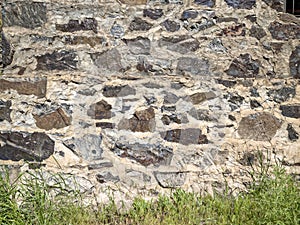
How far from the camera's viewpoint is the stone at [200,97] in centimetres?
407

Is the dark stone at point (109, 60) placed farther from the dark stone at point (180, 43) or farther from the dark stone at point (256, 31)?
the dark stone at point (256, 31)

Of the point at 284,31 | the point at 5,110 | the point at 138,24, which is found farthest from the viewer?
the point at 284,31

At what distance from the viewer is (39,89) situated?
3.93 metres

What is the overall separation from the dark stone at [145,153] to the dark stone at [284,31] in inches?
51.2

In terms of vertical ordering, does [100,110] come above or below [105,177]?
above

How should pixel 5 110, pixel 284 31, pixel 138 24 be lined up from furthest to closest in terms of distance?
pixel 284 31, pixel 138 24, pixel 5 110

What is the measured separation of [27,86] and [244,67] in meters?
1.77

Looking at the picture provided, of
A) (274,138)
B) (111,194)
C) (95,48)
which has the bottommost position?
(111,194)

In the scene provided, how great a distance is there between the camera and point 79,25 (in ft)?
13.1

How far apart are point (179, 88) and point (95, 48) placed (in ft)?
2.47

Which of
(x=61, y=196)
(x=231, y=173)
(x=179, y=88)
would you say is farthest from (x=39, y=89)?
(x=231, y=173)

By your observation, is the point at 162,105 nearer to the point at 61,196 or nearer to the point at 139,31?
the point at 139,31

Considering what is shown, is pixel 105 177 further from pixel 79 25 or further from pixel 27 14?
pixel 27 14

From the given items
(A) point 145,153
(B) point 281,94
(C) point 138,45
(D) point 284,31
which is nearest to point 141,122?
(A) point 145,153
